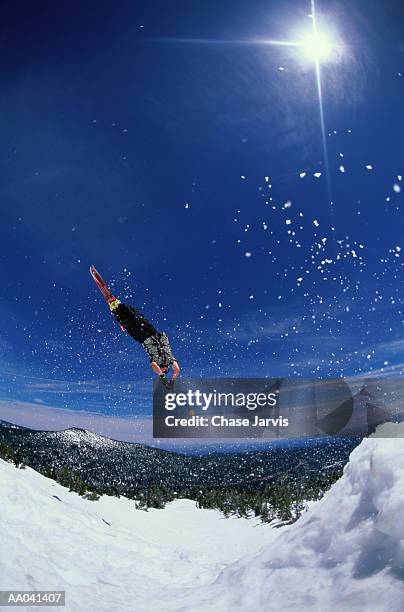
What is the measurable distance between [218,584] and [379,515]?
397cm

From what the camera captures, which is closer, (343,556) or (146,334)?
(343,556)

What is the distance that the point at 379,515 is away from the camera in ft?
18.9

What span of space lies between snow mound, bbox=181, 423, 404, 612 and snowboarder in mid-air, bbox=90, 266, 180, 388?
10603 mm

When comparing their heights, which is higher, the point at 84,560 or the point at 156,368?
the point at 156,368

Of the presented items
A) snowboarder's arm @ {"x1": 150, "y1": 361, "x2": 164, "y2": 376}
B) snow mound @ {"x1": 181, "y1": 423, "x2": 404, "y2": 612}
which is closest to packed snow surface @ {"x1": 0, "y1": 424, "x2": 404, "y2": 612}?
snow mound @ {"x1": 181, "y1": 423, "x2": 404, "y2": 612}

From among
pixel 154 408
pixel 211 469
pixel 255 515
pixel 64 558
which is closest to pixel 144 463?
pixel 211 469

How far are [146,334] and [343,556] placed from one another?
13.2 meters

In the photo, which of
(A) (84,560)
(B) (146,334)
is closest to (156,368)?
(B) (146,334)

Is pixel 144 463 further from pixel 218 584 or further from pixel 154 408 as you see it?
pixel 218 584

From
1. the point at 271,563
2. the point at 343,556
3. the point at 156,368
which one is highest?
the point at 156,368

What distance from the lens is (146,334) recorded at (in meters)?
18.1

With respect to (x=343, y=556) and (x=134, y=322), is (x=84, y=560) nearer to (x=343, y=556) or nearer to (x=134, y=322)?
(x=343, y=556)

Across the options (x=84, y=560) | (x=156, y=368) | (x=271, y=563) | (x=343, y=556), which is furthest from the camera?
(x=156, y=368)

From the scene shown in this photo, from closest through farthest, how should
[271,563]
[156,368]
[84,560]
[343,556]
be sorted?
[343,556], [271,563], [84,560], [156,368]
